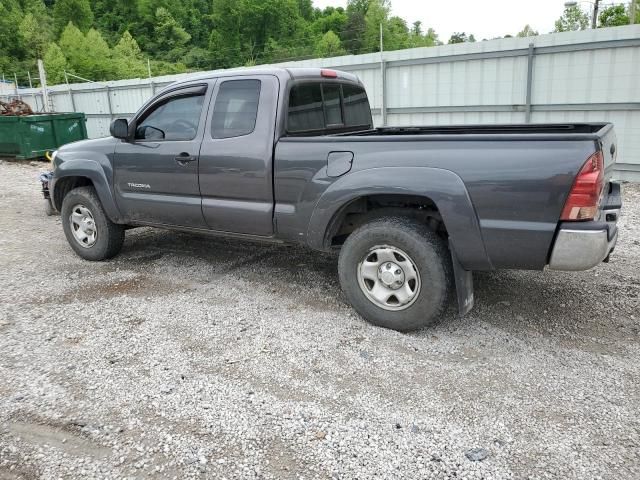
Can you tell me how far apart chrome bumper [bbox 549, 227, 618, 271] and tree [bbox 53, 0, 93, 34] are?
10147cm

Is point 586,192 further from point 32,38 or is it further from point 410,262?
point 32,38

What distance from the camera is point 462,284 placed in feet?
11.7

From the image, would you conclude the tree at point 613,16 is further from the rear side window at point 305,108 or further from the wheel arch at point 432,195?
the wheel arch at point 432,195

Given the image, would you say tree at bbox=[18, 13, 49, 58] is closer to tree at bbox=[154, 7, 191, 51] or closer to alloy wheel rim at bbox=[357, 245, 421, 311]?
tree at bbox=[154, 7, 191, 51]

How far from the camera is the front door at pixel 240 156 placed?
4.22m

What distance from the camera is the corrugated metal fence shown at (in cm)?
919

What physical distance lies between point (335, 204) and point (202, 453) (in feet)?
6.38

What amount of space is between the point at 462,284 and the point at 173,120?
3006mm

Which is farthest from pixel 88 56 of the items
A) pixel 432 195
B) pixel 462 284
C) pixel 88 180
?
pixel 462 284

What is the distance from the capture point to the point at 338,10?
11206 centimetres

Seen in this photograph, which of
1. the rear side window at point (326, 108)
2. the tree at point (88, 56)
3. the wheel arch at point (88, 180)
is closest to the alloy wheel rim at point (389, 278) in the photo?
the rear side window at point (326, 108)

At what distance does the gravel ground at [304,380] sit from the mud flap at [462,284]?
295 millimetres

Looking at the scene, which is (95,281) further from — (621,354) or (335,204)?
(621,354)

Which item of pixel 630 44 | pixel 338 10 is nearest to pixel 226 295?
pixel 630 44
